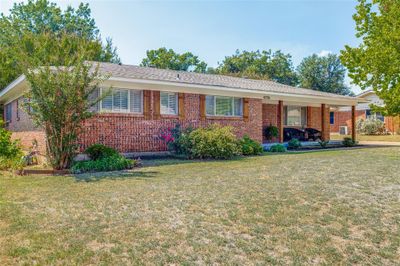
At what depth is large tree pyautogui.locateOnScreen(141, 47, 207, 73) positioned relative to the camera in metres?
44.1

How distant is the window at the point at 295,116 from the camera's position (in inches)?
842

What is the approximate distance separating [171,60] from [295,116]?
87.0 ft

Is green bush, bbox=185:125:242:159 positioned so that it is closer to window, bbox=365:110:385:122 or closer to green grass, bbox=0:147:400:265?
green grass, bbox=0:147:400:265

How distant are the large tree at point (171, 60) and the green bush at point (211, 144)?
3308 centimetres

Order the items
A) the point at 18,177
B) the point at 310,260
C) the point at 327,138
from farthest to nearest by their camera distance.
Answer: the point at 327,138
the point at 18,177
the point at 310,260

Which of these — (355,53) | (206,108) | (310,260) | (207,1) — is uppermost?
(207,1)

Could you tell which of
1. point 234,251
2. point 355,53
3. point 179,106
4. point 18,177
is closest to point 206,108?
point 179,106

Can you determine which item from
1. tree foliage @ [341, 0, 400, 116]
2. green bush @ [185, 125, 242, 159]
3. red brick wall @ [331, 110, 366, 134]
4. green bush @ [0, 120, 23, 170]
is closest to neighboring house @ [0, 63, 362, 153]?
green bush @ [0, 120, 23, 170]

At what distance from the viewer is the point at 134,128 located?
12734 mm

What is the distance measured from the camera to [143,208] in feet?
17.0

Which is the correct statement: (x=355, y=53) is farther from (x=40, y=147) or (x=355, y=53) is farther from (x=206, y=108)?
(x=40, y=147)

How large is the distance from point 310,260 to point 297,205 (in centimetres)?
192

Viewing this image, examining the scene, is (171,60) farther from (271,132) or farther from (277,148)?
(277,148)

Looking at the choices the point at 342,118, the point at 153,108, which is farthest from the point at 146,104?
the point at 342,118
